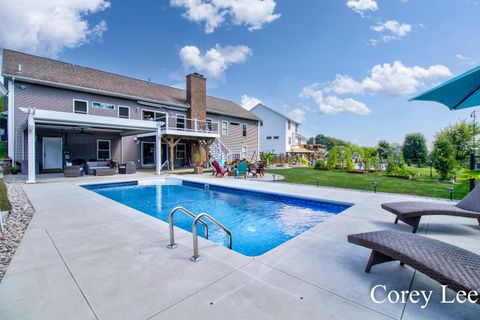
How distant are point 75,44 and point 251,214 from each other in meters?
17.9

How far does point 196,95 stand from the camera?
19.4 meters

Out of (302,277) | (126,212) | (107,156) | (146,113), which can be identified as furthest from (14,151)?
(302,277)

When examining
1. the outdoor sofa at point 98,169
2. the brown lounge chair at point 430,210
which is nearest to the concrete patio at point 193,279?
the brown lounge chair at point 430,210

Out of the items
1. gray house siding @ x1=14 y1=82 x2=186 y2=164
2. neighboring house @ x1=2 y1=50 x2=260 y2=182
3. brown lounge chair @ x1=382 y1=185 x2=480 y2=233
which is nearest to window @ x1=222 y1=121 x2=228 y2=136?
neighboring house @ x1=2 y1=50 x2=260 y2=182

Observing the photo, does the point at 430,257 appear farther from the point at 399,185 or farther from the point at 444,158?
the point at 444,158

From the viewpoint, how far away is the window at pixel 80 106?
14.0 meters

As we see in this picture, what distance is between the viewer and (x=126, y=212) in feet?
17.2

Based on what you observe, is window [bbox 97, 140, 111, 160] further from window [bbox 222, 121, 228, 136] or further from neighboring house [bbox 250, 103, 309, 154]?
neighboring house [bbox 250, 103, 309, 154]

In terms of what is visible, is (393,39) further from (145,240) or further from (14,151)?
(14,151)

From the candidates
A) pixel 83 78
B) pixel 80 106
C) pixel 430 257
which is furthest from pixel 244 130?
pixel 430 257

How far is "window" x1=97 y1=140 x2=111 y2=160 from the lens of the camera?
15758mm

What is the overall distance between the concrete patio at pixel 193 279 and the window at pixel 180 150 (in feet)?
50.9

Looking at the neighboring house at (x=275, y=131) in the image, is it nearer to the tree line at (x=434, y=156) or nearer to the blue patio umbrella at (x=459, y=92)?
the tree line at (x=434, y=156)

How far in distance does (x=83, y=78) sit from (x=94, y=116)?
588 centimetres
